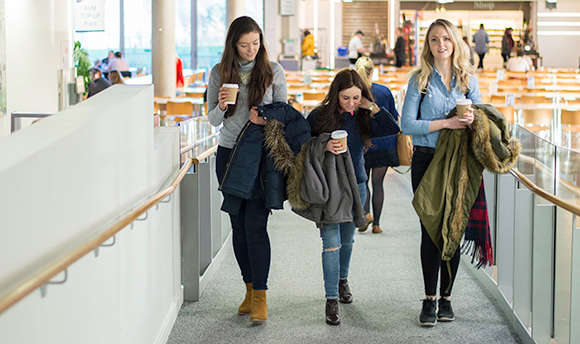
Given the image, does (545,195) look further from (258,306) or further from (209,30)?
(209,30)

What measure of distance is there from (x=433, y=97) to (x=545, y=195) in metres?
0.86

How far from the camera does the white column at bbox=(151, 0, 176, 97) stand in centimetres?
1803

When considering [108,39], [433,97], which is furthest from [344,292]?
[108,39]

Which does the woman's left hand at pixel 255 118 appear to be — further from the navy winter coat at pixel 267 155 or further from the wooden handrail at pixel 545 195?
the wooden handrail at pixel 545 195

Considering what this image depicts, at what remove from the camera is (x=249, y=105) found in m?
4.19

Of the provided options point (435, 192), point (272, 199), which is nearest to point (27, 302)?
point (272, 199)

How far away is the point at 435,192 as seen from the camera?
415 centimetres

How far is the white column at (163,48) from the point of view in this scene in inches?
710

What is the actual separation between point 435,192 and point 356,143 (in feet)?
1.70

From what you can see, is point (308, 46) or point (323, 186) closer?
point (323, 186)

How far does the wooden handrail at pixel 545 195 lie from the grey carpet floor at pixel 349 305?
758mm

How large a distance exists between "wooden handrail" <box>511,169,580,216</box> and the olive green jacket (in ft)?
0.37

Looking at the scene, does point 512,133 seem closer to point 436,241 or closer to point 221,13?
point 436,241

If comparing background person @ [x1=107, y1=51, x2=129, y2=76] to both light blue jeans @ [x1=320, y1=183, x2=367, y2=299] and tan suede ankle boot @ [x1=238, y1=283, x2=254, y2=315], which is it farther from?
light blue jeans @ [x1=320, y1=183, x2=367, y2=299]
